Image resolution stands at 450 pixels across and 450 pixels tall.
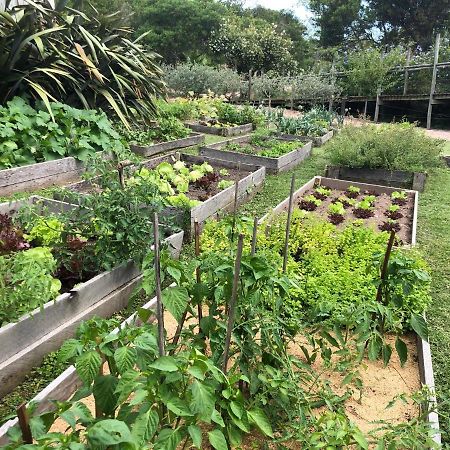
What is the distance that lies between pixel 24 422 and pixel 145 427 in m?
0.33

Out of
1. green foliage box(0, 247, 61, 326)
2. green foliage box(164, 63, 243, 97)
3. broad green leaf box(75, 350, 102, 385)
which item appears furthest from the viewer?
green foliage box(164, 63, 243, 97)

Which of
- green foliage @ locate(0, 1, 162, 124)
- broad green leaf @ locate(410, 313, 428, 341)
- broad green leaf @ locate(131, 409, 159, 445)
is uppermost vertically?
green foliage @ locate(0, 1, 162, 124)

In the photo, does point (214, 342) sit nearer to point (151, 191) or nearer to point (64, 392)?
point (64, 392)

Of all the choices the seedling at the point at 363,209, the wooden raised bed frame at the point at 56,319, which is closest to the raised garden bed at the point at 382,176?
the seedling at the point at 363,209

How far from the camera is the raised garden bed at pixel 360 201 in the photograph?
498cm

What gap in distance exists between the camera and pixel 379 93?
18.0 metres

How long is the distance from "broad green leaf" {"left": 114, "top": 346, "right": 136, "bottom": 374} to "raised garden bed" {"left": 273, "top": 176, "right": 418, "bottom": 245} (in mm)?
3359

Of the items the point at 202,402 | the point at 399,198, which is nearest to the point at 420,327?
the point at 202,402

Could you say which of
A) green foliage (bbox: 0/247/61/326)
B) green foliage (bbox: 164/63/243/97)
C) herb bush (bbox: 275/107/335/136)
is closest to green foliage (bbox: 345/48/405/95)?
green foliage (bbox: 164/63/243/97)

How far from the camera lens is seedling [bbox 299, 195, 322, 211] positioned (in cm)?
534

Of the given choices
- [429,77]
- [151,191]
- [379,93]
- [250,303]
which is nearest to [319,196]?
[151,191]

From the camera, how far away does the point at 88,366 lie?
58.0 inches

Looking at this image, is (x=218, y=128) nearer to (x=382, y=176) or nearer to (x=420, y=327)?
(x=382, y=176)

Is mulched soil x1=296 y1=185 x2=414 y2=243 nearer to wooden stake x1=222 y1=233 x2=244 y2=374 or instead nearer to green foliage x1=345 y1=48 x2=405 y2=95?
wooden stake x1=222 y1=233 x2=244 y2=374
